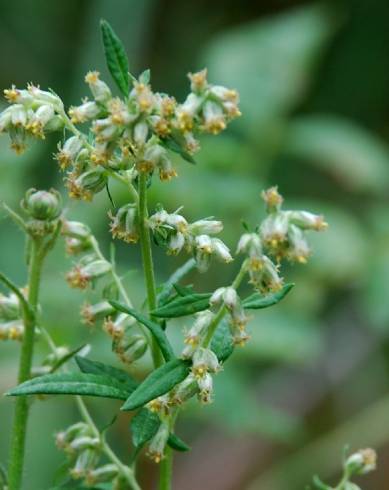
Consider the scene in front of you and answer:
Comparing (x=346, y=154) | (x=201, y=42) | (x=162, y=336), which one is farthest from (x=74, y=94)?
(x=162, y=336)

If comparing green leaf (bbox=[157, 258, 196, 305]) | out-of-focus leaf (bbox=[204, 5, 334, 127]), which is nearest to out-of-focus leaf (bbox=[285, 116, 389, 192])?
out-of-focus leaf (bbox=[204, 5, 334, 127])

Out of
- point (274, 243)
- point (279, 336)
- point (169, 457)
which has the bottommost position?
point (169, 457)

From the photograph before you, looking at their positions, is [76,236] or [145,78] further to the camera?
[76,236]

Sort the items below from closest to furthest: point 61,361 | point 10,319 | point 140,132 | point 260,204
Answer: point 140,132
point 61,361
point 10,319
point 260,204

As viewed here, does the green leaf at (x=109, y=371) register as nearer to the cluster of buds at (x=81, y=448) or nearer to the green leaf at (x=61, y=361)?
the green leaf at (x=61, y=361)

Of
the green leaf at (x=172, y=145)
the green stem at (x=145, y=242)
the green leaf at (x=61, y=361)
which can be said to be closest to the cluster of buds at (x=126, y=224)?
the green stem at (x=145, y=242)

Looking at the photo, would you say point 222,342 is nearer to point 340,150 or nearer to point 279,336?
point 279,336

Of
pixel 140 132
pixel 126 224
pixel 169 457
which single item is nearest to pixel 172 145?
pixel 140 132

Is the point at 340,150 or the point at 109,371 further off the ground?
the point at 340,150
